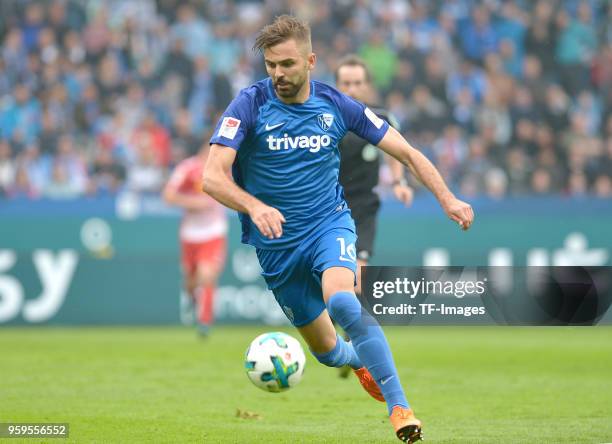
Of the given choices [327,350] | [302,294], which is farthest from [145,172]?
[302,294]

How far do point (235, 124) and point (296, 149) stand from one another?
0.47m

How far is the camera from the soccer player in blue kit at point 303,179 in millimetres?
7027

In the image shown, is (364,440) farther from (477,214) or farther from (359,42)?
(359,42)

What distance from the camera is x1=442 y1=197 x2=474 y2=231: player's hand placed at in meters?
6.86

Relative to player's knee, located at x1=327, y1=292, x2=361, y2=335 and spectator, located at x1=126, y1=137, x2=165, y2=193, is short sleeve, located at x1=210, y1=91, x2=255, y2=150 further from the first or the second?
spectator, located at x1=126, y1=137, x2=165, y2=193

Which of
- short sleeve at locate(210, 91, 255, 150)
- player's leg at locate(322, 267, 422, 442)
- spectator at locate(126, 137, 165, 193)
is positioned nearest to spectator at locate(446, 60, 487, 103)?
spectator at locate(126, 137, 165, 193)

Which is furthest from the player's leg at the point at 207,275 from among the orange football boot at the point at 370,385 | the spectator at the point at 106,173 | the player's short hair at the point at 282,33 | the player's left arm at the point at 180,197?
the player's short hair at the point at 282,33

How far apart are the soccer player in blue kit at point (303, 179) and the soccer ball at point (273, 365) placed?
405 mm

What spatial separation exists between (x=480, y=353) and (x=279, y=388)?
267 inches

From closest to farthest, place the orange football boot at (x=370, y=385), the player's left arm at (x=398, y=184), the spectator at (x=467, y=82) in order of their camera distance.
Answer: the orange football boot at (x=370, y=385) < the player's left arm at (x=398, y=184) < the spectator at (x=467, y=82)

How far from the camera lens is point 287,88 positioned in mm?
7246

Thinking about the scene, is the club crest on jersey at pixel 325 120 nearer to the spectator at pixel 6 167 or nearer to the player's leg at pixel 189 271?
the player's leg at pixel 189 271

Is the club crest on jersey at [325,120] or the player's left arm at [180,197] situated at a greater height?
the club crest on jersey at [325,120]

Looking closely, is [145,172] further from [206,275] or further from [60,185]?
[206,275]
